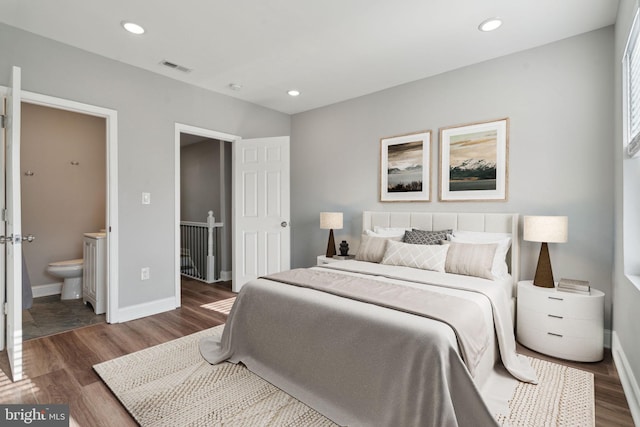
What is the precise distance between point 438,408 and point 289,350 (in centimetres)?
96

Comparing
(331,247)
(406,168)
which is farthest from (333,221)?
(406,168)

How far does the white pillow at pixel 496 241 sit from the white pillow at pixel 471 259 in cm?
6

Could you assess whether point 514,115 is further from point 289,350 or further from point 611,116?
point 289,350

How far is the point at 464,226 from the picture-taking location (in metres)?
3.32

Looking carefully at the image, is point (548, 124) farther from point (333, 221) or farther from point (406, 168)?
point (333, 221)

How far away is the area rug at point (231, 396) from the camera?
1.76 metres

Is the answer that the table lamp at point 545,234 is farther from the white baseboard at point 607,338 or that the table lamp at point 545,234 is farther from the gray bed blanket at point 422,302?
the gray bed blanket at point 422,302

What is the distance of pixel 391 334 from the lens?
1.65m

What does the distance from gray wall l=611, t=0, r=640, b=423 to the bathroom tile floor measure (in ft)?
14.2

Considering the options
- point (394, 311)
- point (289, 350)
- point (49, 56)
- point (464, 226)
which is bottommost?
point (289, 350)

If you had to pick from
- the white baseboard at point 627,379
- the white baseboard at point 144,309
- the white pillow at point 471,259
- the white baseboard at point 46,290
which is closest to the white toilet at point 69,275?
the white baseboard at point 46,290

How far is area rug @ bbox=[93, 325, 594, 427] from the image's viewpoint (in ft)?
5.77

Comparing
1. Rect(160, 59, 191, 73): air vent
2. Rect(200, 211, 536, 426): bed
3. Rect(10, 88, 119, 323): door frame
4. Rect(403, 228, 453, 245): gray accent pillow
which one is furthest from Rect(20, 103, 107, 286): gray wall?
Rect(403, 228, 453, 245): gray accent pillow

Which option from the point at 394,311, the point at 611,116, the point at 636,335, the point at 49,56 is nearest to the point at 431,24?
the point at 611,116
